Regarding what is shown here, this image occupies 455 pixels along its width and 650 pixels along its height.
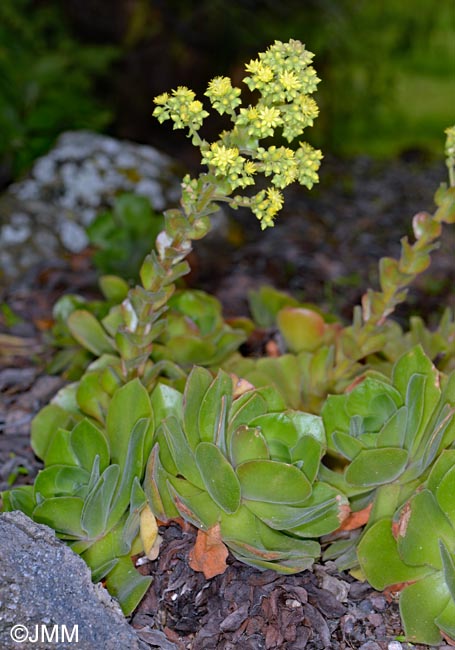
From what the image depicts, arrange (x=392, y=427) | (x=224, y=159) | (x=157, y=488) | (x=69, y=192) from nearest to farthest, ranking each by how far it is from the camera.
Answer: (x=224, y=159) < (x=157, y=488) < (x=392, y=427) < (x=69, y=192)

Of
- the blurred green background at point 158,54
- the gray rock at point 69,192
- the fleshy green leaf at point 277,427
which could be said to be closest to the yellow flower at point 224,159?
the fleshy green leaf at point 277,427

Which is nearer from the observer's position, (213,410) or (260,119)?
(260,119)

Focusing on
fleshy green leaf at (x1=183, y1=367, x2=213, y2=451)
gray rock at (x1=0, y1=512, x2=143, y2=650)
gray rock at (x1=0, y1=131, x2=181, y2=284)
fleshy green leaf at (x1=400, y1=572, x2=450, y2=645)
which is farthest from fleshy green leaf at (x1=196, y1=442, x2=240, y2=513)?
gray rock at (x1=0, y1=131, x2=181, y2=284)

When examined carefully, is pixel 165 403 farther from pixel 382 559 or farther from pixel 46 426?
pixel 382 559

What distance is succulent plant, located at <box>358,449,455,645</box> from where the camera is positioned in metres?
1.81

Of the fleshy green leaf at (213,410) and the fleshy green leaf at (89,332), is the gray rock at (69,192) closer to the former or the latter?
the fleshy green leaf at (89,332)

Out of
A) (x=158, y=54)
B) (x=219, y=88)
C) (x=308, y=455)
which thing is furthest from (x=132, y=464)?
(x=158, y=54)

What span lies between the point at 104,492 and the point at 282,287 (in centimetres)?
229

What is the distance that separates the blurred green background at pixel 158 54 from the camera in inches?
176

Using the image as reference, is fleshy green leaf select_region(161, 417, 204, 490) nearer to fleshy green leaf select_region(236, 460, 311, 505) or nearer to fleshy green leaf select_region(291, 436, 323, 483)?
fleshy green leaf select_region(236, 460, 311, 505)

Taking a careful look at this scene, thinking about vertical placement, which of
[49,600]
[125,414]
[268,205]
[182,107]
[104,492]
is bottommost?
[49,600]

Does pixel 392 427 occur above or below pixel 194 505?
above

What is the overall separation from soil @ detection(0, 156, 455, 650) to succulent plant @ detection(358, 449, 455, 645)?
10 cm

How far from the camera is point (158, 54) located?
513 centimetres
